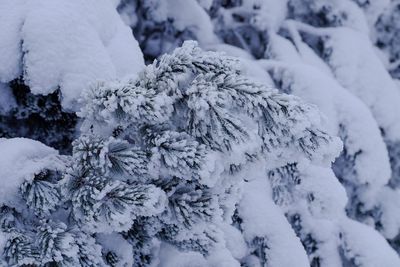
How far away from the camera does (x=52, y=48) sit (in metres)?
1.79

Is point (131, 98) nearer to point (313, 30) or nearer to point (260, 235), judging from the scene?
point (260, 235)

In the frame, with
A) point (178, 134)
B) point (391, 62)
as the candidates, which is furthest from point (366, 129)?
Result: point (391, 62)

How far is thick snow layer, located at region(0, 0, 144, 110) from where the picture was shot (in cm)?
176

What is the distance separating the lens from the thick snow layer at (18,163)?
1683 millimetres

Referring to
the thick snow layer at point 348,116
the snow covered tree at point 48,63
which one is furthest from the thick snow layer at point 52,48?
the thick snow layer at point 348,116

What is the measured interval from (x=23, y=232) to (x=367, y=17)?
399 cm

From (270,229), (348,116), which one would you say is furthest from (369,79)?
(270,229)

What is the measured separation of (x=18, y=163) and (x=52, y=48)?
47 cm

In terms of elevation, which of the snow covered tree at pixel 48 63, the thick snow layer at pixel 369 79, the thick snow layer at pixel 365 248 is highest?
the snow covered tree at pixel 48 63

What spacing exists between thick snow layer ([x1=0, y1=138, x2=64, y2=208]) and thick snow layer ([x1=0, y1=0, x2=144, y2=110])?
22 centimetres

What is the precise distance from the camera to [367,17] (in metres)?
4.50

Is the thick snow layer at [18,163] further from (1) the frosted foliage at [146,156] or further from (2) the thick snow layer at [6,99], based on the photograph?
(2) the thick snow layer at [6,99]

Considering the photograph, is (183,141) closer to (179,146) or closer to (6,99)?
(179,146)

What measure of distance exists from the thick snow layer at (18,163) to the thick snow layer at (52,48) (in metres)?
0.22
